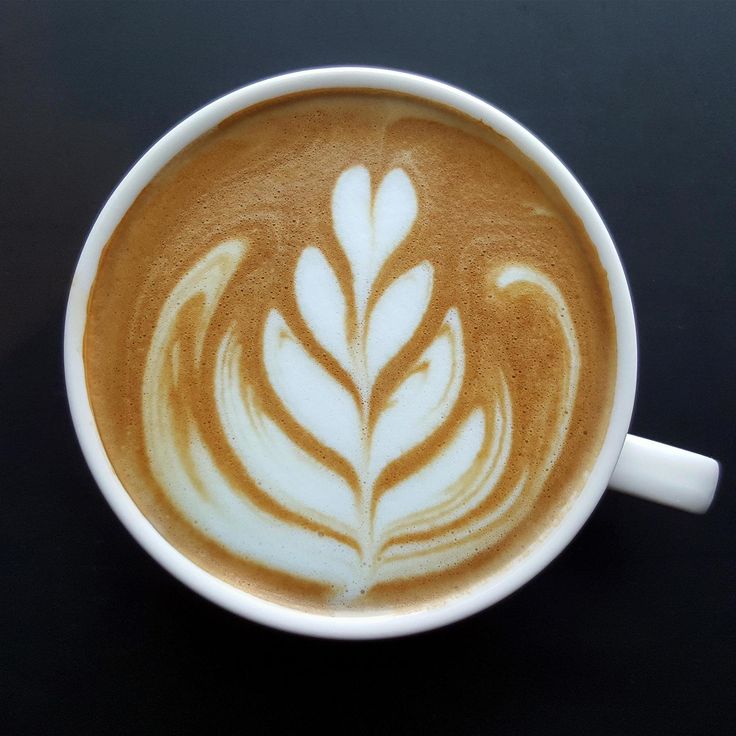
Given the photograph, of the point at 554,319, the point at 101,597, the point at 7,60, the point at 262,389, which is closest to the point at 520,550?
the point at 554,319

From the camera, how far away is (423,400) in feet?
3.89

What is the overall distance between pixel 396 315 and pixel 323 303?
0.12 m

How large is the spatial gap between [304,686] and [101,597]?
1.44ft

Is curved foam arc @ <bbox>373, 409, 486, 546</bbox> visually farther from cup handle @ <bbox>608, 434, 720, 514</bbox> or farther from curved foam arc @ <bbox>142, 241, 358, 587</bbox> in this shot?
cup handle @ <bbox>608, 434, 720, 514</bbox>

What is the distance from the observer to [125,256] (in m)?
1.19

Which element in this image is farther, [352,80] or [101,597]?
[101,597]

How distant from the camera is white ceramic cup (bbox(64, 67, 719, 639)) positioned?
3.84ft

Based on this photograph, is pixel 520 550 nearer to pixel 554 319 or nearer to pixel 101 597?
pixel 554 319

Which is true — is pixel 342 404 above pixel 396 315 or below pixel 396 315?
below

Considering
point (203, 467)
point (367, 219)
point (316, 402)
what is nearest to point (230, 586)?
point (203, 467)

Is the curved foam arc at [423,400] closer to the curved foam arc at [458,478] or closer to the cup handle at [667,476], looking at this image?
the curved foam arc at [458,478]

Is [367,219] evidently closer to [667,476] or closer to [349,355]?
[349,355]

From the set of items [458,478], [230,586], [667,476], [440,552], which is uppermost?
[667,476]

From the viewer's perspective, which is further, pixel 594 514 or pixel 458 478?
pixel 594 514
